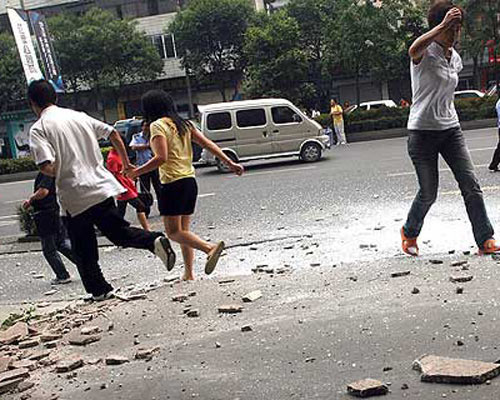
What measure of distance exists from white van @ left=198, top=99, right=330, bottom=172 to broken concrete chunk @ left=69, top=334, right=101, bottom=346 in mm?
14650

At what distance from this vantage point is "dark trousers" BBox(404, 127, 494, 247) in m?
5.66

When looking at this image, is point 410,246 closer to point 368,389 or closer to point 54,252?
point 368,389

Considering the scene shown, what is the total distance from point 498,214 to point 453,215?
0.57m

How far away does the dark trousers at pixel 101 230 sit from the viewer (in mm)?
5406

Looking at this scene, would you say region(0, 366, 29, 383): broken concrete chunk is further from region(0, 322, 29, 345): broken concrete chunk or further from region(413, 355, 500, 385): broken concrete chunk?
region(413, 355, 500, 385): broken concrete chunk

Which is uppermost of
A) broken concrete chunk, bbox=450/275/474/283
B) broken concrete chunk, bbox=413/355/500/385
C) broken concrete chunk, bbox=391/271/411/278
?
broken concrete chunk, bbox=413/355/500/385

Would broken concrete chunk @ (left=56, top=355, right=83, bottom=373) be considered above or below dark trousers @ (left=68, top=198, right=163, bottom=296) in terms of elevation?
below

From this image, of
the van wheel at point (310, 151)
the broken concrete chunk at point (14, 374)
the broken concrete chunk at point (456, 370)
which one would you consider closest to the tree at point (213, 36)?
A: the van wheel at point (310, 151)

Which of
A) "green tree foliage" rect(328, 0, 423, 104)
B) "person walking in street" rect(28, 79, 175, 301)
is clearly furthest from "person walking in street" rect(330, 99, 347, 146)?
"person walking in street" rect(28, 79, 175, 301)

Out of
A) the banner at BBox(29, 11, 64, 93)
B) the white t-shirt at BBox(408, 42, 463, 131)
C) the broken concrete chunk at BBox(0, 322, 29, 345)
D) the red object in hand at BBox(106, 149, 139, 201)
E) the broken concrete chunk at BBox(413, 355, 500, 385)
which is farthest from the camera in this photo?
the banner at BBox(29, 11, 64, 93)

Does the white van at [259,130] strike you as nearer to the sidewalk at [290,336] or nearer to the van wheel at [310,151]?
the van wheel at [310,151]

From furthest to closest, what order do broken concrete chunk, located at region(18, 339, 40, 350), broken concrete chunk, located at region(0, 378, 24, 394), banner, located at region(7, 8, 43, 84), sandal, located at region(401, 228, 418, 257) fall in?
banner, located at region(7, 8, 43, 84) < sandal, located at region(401, 228, 418, 257) < broken concrete chunk, located at region(18, 339, 40, 350) < broken concrete chunk, located at region(0, 378, 24, 394)

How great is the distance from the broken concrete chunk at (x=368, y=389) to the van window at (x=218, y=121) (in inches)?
641

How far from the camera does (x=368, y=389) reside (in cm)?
324
